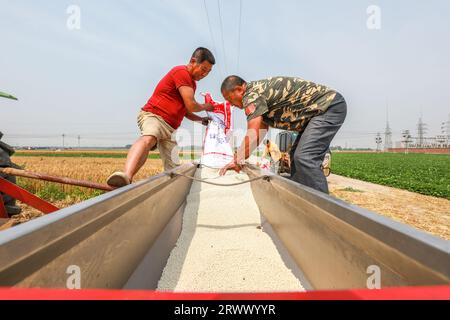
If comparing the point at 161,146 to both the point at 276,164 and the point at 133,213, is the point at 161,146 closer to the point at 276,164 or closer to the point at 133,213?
the point at 133,213

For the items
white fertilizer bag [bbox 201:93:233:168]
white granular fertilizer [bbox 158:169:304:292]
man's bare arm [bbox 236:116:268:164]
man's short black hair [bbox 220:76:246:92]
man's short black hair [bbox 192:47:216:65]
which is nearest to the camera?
white granular fertilizer [bbox 158:169:304:292]

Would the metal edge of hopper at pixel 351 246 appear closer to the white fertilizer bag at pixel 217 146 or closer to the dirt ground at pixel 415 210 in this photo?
the dirt ground at pixel 415 210

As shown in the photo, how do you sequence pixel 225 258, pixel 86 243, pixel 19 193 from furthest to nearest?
pixel 19 193 < pixel 225 258 < pixel 86 243

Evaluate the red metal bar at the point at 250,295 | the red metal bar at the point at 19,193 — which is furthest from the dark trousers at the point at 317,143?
the red metal bar at the point at 250,295

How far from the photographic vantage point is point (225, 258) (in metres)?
2.00

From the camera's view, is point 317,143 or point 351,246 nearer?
point 351,246

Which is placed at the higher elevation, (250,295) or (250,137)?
(250,137)

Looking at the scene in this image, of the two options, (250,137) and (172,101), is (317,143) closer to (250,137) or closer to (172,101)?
(250,137)

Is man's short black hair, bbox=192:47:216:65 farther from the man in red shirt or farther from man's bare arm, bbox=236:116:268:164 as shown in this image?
man's bare arm, bbox=236:116:268:164

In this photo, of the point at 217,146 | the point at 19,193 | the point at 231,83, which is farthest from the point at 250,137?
the point at 217,146

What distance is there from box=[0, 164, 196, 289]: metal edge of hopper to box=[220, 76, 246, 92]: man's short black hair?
1.45 m

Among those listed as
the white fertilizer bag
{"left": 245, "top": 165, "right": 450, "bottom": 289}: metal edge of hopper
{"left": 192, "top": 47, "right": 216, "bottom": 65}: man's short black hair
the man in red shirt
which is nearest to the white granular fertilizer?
{"left": 245, "top": 165, "right": 450, "bottom": 289}: metal edge of hopper

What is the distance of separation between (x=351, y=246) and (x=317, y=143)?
6.16 feet

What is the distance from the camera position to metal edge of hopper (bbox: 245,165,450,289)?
2.38ft
